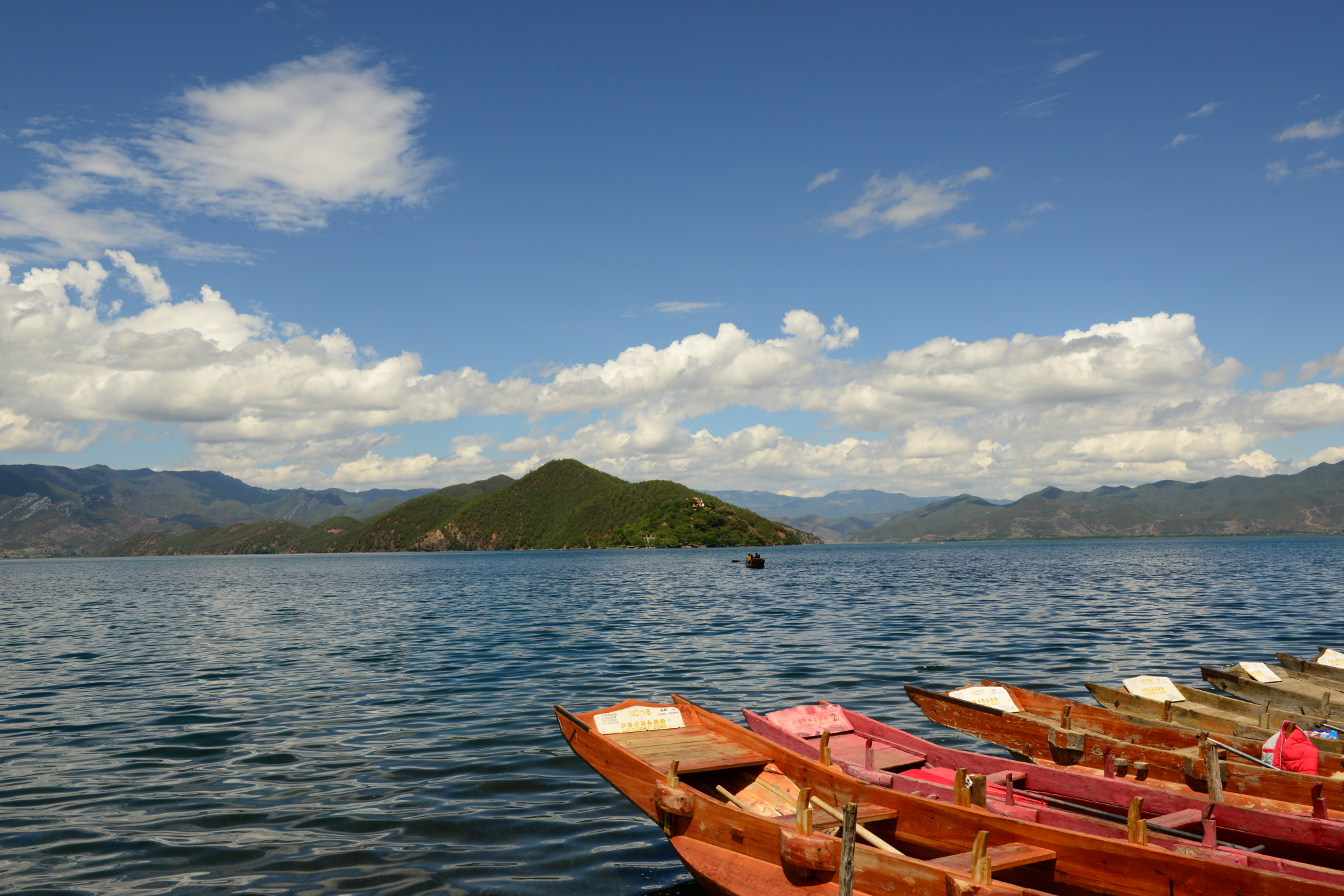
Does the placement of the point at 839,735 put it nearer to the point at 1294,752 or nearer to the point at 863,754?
the point at 863,754

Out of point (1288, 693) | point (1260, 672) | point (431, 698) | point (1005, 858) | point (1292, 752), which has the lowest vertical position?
point (431, 698)

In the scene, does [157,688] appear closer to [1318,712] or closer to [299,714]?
[299,714]

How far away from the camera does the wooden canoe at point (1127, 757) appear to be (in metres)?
11.1

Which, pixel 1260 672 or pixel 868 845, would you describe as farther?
pixel 1260 672

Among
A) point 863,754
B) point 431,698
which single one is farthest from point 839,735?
point 431,698

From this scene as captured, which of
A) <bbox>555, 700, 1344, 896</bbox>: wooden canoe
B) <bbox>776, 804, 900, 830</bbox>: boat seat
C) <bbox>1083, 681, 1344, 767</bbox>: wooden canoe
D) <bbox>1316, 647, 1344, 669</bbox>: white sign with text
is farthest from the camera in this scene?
<bbox>1316, 647, 1344, 669</bbox>: white sign with text

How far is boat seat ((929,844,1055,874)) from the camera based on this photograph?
8.32m

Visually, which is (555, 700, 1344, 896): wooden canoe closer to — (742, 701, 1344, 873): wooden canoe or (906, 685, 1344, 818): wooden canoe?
(742, 701, 1344, 873): wooden canoe

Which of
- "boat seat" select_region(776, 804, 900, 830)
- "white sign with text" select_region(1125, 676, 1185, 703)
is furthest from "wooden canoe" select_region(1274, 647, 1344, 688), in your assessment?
"boat seat" select_region(776, 804, 900, 830)

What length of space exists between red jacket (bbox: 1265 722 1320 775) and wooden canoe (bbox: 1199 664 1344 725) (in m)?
5.61

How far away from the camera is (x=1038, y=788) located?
464 inches

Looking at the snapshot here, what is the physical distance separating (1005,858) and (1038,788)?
13.1 feet

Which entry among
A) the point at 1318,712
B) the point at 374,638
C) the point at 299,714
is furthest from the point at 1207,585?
the point at 299,714

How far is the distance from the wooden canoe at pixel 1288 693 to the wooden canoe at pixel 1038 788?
886 cm
